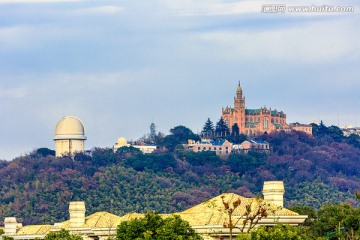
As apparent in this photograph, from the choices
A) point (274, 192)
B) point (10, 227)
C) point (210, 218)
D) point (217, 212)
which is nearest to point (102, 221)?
point (274, 192)

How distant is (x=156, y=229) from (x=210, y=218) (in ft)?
24.6

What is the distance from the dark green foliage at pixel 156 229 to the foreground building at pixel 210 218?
210cm

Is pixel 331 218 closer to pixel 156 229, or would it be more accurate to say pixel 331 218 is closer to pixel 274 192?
pixel 274 192

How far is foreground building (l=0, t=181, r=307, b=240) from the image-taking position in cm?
9756

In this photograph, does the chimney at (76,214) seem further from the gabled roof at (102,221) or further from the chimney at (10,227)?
the chimney at (10,227)

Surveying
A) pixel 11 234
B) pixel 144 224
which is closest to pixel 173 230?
pixel 144 224

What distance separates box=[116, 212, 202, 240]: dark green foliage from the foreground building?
6.88ft

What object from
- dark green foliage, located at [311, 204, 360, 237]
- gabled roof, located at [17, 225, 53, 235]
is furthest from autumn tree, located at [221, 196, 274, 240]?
gabled roof, located at [17, 225, 53, 235]

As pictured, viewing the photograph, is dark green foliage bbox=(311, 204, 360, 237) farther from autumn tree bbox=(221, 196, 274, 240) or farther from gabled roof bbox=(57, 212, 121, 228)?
gabled roof bbox=(57, 212, 121, 228)

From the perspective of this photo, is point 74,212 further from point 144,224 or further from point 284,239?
point 284,239

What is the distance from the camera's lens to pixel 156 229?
309 ft

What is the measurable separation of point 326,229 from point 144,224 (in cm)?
2427

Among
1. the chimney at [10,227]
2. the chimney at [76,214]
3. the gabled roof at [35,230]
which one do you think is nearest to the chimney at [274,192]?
the chimney at [76,214]

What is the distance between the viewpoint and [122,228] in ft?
319
